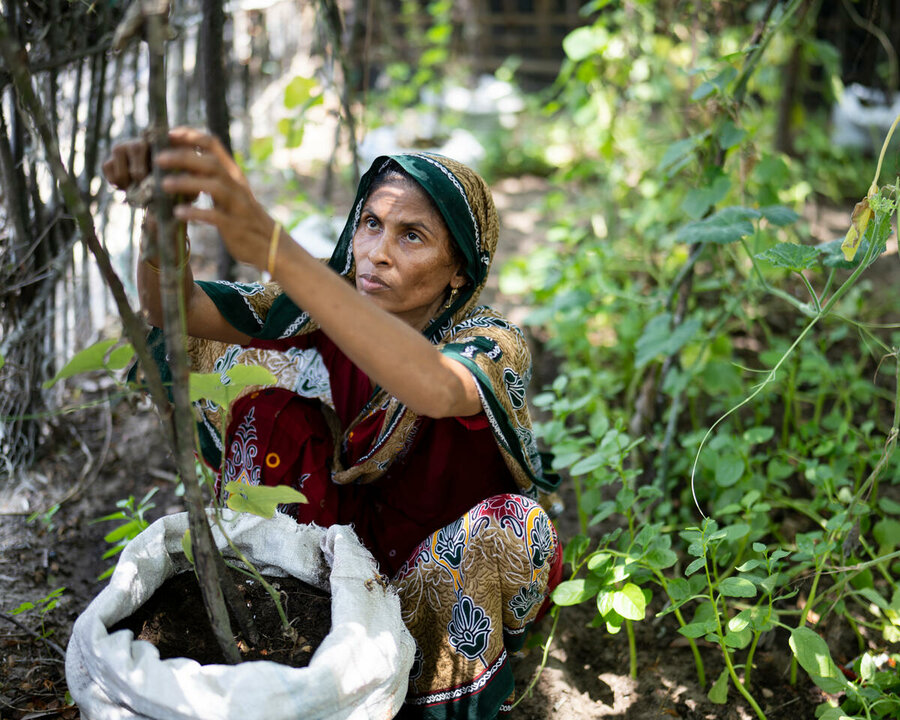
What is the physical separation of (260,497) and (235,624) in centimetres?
27

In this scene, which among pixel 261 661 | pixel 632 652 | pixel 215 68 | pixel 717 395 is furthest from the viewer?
pixel 717 395

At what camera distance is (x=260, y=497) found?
121 cm

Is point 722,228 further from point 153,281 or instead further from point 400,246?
point 153,281

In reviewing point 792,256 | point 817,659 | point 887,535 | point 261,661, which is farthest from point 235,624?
point 887,535

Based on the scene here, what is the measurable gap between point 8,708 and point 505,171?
485cm

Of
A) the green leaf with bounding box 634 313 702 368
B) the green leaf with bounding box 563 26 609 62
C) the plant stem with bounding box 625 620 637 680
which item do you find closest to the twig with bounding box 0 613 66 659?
the plant stem with bounding box 625 620 637 680

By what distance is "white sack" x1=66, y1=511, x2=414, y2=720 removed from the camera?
1.14 metres

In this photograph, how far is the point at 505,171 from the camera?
5793mm

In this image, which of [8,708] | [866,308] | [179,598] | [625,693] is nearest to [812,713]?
[625,693]

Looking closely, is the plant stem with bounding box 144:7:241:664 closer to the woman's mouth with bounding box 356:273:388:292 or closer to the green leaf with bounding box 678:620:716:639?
the woman's mouth with bounding box 356:273:388:292

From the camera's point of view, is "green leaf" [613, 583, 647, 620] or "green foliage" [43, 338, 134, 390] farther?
"green leaf" [613, 583, 647, 620]

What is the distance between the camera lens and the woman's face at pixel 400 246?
1.65 meters

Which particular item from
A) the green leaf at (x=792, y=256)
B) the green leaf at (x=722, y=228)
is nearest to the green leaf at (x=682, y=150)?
the green leaf at (x=722, y=228)

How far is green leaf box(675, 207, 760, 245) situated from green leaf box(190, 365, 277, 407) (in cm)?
112
